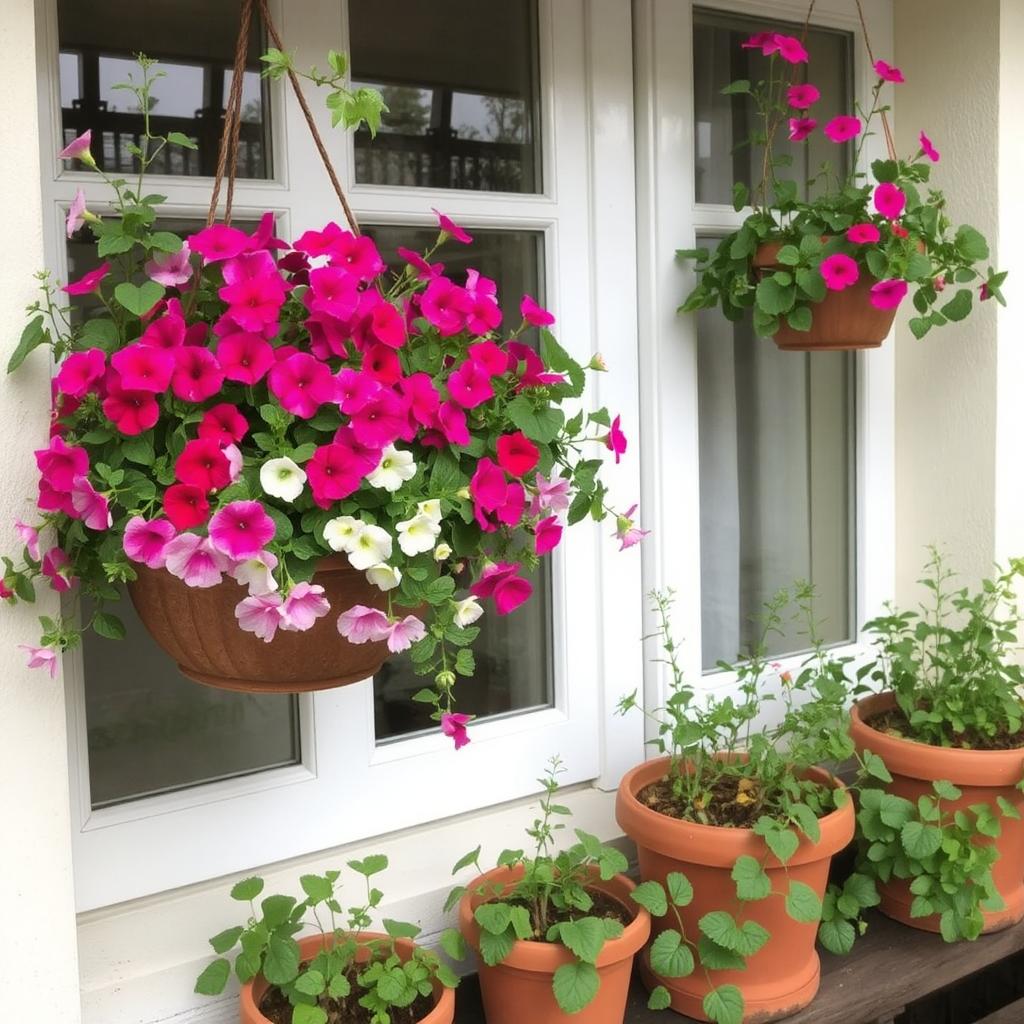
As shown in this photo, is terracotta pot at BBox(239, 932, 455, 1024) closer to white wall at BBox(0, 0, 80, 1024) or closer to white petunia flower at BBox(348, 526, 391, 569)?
white wall at BBox(0, 0, 80, 1024)

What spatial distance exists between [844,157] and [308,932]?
1.58 m

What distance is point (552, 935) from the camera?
144cm

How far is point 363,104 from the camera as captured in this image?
1106 mm

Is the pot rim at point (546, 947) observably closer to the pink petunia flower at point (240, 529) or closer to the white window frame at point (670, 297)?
the white window frame at point (670, 297)

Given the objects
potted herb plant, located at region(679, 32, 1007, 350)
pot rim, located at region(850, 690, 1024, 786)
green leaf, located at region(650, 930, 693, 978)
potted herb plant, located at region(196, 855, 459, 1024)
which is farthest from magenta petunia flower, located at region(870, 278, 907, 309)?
potted herb plant, located at region(196, 855, 459, 1024)

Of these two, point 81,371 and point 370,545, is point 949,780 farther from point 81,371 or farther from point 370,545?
point 81,371

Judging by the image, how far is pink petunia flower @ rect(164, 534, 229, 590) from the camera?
990 millimetres

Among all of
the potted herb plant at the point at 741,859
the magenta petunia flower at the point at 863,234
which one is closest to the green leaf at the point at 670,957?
the potted herb plant at the point at 741,859

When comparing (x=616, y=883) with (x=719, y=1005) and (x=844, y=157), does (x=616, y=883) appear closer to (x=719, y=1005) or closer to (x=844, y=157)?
(x=719, y=1005)

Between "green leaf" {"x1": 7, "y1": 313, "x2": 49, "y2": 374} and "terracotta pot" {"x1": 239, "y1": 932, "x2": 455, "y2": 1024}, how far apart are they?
2.51 ft

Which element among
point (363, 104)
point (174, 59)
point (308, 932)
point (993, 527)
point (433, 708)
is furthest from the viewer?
point (993, 527)

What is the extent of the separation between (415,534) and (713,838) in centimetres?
72

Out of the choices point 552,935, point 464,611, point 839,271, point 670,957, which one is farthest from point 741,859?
point 839,271

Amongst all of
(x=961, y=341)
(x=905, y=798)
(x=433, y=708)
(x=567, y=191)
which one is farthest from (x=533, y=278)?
(x=905, y=798)
